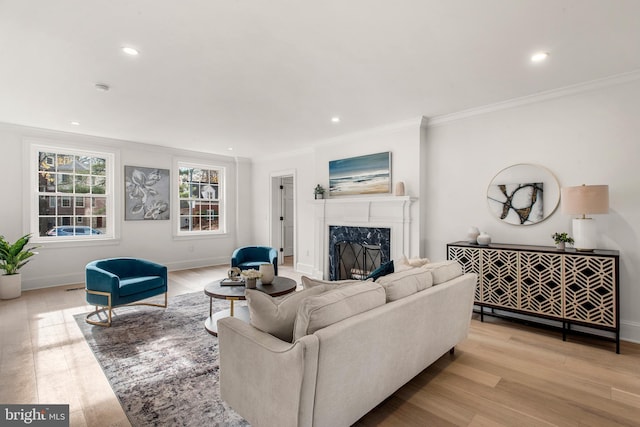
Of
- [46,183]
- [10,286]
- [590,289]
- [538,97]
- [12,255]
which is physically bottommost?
[10,286]

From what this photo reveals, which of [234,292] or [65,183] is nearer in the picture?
[234,292]

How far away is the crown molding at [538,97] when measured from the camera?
303 centimetres

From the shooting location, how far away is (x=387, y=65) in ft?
9.14

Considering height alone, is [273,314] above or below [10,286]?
above

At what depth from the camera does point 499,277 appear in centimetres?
341

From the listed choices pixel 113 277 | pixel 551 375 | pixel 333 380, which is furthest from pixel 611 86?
pixel 113 277

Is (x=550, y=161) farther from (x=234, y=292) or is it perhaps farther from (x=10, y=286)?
(x=10, y=286)

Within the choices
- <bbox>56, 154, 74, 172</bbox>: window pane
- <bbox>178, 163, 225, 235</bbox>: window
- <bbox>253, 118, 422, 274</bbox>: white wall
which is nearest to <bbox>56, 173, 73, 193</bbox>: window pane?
<bbox>56, 154, 74, 172</bbox>: window pane

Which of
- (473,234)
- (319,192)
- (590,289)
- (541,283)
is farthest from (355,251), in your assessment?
(590,289)

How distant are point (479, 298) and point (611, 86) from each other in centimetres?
251

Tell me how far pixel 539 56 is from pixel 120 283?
184 inches

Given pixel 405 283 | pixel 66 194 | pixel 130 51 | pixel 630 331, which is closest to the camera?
pixel 405 283

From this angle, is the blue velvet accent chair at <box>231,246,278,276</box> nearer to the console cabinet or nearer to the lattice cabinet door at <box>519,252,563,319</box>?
the console cabinet

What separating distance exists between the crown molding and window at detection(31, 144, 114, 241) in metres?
5.62
